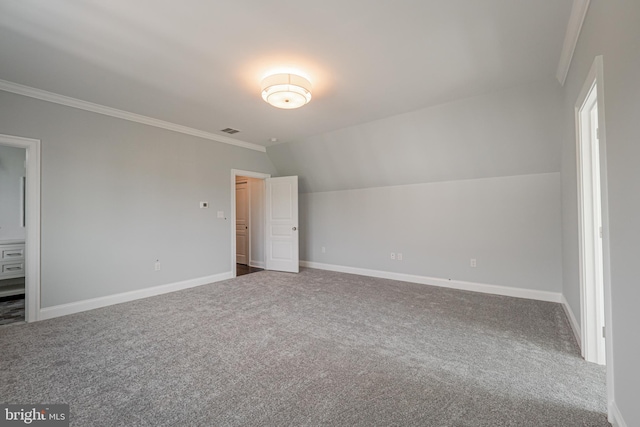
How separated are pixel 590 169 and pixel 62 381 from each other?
4349 mm

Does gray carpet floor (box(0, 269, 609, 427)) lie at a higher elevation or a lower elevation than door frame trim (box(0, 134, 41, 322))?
lower

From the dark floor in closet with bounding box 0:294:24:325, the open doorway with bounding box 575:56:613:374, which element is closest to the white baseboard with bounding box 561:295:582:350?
the open doorway with bounding box 575:56:613:374

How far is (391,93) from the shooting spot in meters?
3.19

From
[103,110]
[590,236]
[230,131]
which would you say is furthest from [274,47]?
[590,236]

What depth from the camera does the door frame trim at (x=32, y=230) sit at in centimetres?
302

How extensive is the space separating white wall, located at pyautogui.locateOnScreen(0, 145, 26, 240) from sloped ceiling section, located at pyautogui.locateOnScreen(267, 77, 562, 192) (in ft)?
14.2

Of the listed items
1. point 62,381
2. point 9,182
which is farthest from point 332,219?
point 9,182

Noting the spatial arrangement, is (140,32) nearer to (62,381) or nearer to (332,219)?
(62,381)

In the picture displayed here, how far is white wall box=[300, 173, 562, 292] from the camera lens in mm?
3775

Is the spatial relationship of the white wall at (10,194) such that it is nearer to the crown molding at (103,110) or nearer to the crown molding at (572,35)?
the crown molding at (103,110)

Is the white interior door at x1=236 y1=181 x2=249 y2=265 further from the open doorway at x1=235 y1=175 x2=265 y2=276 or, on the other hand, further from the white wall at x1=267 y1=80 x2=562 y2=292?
the white wall at x1=267 y1=80 x2=562 y2=292

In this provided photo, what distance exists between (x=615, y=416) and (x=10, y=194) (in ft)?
24.2

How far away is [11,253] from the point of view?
4.09 m

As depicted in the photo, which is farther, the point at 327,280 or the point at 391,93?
the point at 327,280
